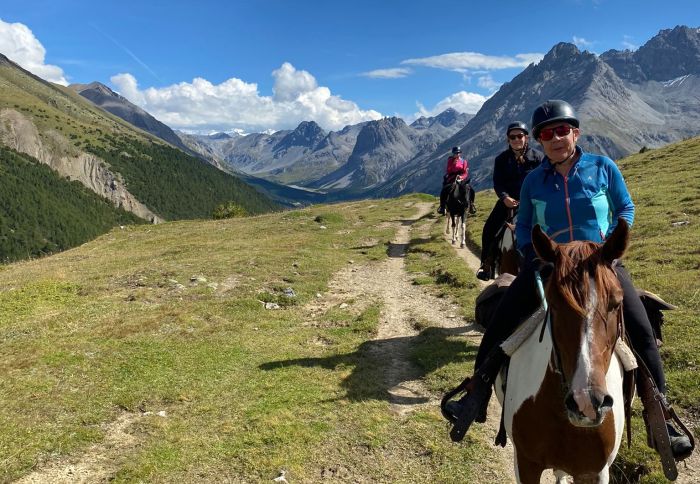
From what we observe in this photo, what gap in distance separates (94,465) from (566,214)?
26.2 ft

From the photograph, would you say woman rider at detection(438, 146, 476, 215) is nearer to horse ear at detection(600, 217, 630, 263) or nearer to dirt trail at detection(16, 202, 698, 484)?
dirt trail at detection(16, 202, 698, 484)

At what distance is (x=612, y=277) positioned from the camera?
3.54 meters

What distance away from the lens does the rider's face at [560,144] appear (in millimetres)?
5277

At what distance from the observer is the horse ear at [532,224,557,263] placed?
3625 mm

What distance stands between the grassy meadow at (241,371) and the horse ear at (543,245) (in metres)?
4.74

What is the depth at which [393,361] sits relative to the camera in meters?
11.3

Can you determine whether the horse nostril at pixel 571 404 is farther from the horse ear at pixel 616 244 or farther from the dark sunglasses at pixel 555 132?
the dark sunglasses at pixel 555 132

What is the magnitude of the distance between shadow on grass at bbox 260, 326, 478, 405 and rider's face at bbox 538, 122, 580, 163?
603cm

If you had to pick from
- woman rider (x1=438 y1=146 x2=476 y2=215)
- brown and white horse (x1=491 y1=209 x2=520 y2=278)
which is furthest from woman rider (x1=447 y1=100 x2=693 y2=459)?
woman rider (x1=438 y1=146 x2=476 y2=215)

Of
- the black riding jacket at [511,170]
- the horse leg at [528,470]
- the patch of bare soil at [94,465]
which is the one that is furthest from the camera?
the black riding jacket at [511,170]

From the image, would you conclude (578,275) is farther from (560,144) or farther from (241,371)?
(241,371)

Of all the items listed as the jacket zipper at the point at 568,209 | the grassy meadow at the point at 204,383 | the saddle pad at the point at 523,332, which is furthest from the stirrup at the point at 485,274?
the saddle pad at the point at 523,332

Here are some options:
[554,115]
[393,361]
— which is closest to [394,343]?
[393,361]

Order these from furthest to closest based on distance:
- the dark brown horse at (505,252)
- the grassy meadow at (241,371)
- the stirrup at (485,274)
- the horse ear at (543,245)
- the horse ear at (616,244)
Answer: the stirrup at (485,274), the dark brown horse at (505,252), the grassy meadow at (241,371), the horse ear at (543,245), the horse ear at (616,244)
